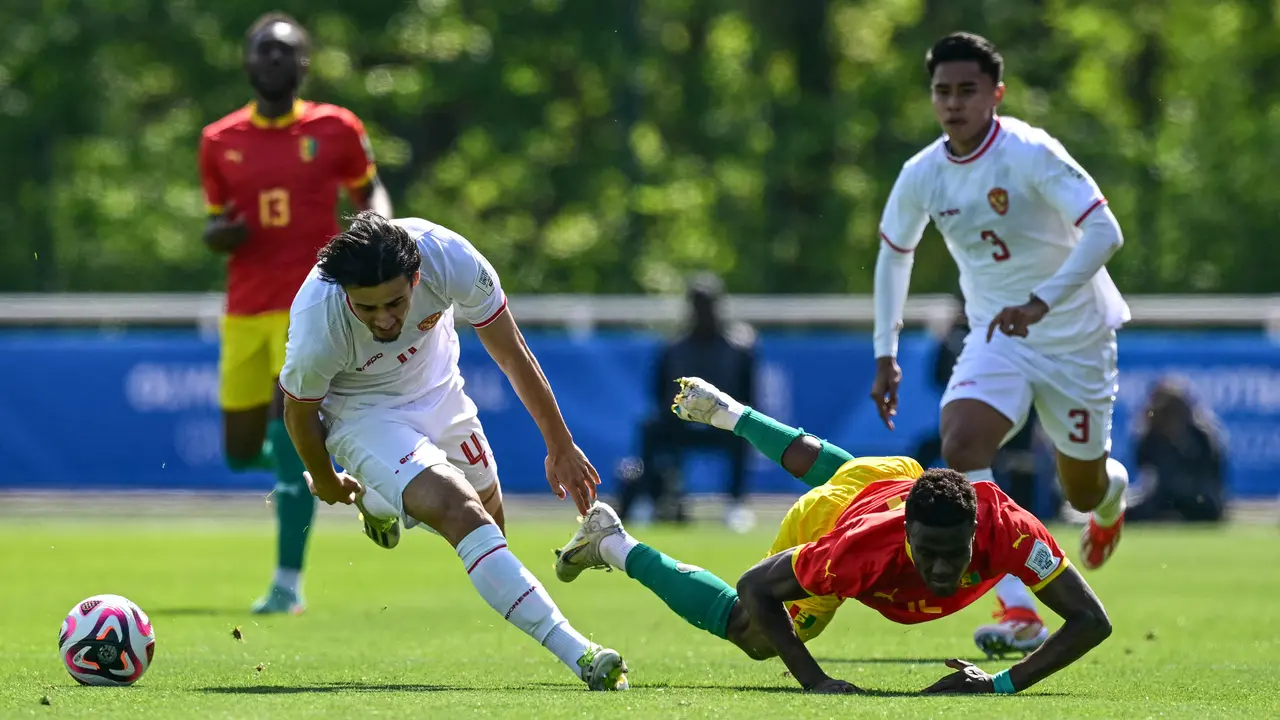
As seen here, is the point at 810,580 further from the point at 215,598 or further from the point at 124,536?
the point at 124,536

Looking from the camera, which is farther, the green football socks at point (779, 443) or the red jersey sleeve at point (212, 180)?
the red jersey sleeve at point (212, 180)

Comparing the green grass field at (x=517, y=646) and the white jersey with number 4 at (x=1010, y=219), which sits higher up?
the white jersey with number 4 at (x=1010, y=219)

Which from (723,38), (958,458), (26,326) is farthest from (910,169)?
(723,38)

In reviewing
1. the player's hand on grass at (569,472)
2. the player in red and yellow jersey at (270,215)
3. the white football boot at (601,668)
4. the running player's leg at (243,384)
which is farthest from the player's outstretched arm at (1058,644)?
the running player's leg at (243,384)

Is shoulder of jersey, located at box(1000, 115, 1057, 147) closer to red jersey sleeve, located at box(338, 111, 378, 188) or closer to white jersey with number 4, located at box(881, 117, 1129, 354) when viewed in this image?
white jersey with number 4, located at box(881, 117, 1129, 354)

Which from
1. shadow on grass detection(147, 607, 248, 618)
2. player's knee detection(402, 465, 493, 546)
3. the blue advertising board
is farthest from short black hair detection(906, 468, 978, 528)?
the blue advertising board

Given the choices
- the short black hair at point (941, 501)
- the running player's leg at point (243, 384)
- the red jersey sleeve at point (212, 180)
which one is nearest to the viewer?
the short black hair at point (941, 501)

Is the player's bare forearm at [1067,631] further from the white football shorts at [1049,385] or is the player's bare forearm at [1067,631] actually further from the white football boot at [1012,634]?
the white football shorts at [1049,385]

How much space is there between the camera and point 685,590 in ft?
23.2

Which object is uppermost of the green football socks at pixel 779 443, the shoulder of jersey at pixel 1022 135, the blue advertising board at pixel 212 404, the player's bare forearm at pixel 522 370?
the shoulder of jersey at pixel 1022 135

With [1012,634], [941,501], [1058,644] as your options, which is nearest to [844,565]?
[941,501]

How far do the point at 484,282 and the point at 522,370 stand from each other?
1.11 feet

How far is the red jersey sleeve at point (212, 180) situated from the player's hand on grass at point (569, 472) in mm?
4254

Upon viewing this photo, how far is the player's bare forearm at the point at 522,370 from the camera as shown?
700 centimetres
